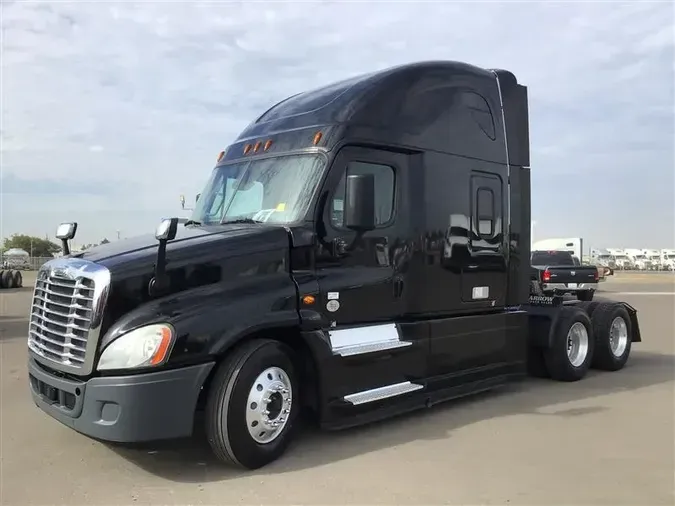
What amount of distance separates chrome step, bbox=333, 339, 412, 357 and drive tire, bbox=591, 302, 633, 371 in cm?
430

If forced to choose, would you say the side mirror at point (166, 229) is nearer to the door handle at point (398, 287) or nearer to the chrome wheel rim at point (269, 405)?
the chrome wheel rim at point (269, 405)

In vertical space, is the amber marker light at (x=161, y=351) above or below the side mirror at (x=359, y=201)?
below

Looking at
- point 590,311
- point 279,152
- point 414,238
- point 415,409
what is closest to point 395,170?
point 414,238

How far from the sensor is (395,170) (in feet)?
21.1

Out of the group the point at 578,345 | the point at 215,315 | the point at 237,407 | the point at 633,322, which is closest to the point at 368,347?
the point at 237,407

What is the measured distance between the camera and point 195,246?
5078 millimetres

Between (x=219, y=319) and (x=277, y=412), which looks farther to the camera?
(x=277, y=412)

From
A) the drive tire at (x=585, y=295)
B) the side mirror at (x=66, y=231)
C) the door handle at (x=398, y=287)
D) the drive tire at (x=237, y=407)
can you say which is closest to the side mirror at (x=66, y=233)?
the side mirror at (x=66, y=231)

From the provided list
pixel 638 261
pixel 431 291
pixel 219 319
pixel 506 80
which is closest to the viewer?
pixel 219 319

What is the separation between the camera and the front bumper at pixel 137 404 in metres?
4.54

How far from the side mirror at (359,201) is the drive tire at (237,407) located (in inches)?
54.8

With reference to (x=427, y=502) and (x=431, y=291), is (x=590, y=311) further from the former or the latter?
(x=427, y=502)

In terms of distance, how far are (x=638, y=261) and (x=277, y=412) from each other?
99193mm

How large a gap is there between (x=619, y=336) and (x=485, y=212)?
3.82 metres
